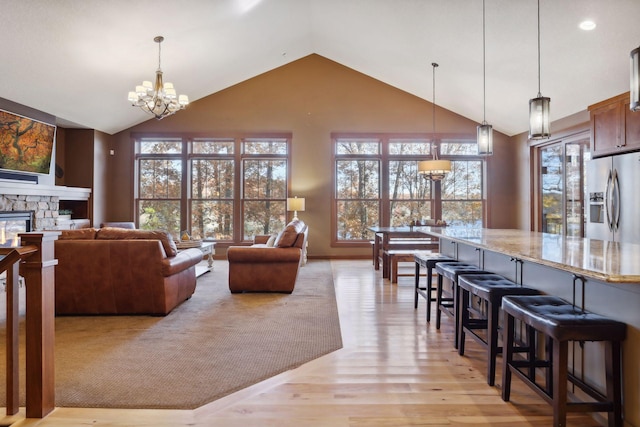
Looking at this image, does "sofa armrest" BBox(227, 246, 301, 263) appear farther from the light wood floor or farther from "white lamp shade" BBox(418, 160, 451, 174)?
"white lamp shade" BBox(418, 160, 451, 174)

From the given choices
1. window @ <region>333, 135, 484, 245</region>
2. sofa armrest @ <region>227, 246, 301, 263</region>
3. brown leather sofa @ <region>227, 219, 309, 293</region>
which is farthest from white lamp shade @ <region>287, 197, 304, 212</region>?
sofa armrest @ <region>227, 246, 301, 263</region>

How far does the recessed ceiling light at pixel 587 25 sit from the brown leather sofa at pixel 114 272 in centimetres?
522

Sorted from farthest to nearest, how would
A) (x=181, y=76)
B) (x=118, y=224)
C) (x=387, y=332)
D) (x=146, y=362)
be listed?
→ 1. (x=118, y=224)
2. (x=181, y=76)
3. (x=387, y=332)
4. (x=146, y=362)

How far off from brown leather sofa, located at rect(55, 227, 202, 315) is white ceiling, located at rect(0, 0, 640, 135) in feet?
8.94

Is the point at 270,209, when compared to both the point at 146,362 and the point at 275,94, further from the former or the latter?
the point at 146,362

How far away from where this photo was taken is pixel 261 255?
4.78m

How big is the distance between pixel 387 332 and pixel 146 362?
1.98 metres

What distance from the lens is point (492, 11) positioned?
4621 mm

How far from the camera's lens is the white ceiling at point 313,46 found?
443cm

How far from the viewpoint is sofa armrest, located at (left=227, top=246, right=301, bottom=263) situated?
4.77m

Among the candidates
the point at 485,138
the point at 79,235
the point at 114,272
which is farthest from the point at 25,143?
the point at 485,138

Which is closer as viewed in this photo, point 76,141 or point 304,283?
point 304,283

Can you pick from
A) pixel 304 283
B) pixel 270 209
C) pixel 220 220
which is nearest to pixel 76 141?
pixel 220 220

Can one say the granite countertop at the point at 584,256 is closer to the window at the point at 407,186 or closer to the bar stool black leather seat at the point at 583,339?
the bar stool black leather seat at the point at 583,339
